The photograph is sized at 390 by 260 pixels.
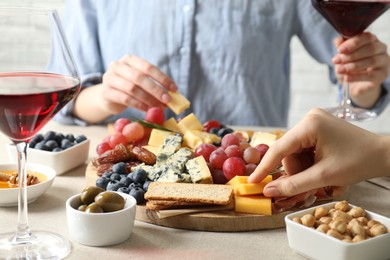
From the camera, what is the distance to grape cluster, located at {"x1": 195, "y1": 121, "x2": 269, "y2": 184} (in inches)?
49.2

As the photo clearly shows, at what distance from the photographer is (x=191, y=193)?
115 centimetres

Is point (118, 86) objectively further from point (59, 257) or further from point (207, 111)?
point (59, 257)

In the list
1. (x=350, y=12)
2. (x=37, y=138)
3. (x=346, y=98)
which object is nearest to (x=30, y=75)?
(x=37, y=138)

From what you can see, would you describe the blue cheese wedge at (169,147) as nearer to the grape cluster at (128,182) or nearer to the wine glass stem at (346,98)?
the grape cluster at (128,182)

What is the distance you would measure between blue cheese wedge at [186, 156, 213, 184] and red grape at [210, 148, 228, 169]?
0.12 feet

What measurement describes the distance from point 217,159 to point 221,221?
196 mm

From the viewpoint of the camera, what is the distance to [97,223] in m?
1.05

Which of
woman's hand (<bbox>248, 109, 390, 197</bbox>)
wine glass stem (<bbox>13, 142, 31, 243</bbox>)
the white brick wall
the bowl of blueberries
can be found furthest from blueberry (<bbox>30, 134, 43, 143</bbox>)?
the white brick wall

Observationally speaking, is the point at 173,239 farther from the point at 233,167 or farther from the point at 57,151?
the point at 57,151

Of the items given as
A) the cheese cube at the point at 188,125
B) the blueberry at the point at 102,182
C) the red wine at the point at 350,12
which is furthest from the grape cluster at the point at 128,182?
the red wine at the point at 350,12

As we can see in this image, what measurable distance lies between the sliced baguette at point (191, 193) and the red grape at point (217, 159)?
121 mm

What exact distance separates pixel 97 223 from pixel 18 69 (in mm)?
278

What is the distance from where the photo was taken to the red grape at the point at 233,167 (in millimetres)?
1243

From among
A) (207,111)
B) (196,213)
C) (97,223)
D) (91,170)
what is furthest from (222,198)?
(207,111)
